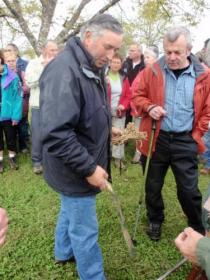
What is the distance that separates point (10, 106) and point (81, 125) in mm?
3478

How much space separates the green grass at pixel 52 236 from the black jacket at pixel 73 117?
106 cm

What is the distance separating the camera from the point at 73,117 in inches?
91.2

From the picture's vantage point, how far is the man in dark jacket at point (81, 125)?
A: 2.31m

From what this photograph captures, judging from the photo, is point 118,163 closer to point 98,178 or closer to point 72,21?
point 98,178

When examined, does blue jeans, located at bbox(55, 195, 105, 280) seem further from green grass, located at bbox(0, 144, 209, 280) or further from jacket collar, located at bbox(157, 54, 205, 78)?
jacket collar, located at bbox(157, 54, 205, 78)

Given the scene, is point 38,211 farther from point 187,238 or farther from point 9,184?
point 187,238

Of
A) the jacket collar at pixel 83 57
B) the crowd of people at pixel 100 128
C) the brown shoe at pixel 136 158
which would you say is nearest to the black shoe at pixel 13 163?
the brown shoe at pixel 136 158

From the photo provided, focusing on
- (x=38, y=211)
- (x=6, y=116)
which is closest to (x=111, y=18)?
(x=38, y=211)

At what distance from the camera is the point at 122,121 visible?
19.6 ft

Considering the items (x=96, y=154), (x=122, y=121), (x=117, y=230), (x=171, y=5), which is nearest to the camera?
(x=96, y=154)

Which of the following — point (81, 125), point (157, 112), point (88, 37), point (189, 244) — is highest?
point (88, 37)

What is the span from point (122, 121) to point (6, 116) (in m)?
1.89

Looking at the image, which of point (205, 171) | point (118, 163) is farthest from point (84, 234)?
point (205, 171)

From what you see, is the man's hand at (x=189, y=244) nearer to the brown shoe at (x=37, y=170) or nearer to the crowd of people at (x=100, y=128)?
the crowd of people at (x=100, y=128)
